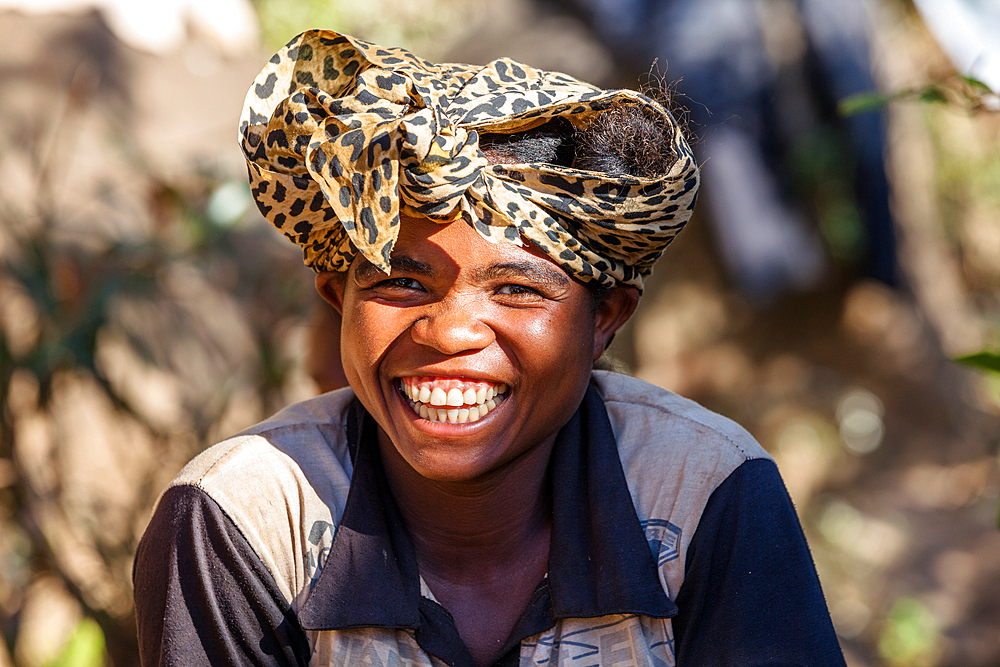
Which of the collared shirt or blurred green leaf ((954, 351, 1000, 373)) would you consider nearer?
blurred green leaf ((954, 351, 1000, 373))

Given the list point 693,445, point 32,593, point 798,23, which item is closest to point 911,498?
point 798,23

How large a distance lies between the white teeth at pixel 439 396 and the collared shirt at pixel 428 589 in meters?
0.31

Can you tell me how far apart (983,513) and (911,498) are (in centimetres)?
38

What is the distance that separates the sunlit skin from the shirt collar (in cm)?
7

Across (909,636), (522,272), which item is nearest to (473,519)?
(522,272)

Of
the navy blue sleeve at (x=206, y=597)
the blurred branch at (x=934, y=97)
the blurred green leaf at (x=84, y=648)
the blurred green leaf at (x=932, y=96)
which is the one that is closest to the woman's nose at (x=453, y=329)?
the navy blue sleeve at (x=206, y=597)

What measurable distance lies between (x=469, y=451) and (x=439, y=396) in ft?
0.37

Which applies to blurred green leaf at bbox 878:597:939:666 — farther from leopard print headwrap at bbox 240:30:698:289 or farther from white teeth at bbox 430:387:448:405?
white teeth at bbox 430:387:448:405

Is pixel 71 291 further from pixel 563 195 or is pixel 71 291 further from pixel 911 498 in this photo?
pixel 911 498

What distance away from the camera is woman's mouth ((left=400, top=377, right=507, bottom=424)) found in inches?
68.6

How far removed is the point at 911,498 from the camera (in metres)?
5.57

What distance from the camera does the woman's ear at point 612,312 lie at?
6.37 feet

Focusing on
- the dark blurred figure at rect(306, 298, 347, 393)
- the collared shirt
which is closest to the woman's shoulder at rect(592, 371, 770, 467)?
the collared shirt

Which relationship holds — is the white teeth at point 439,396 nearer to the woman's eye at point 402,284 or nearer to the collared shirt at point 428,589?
the woman's eye at point 402,284
